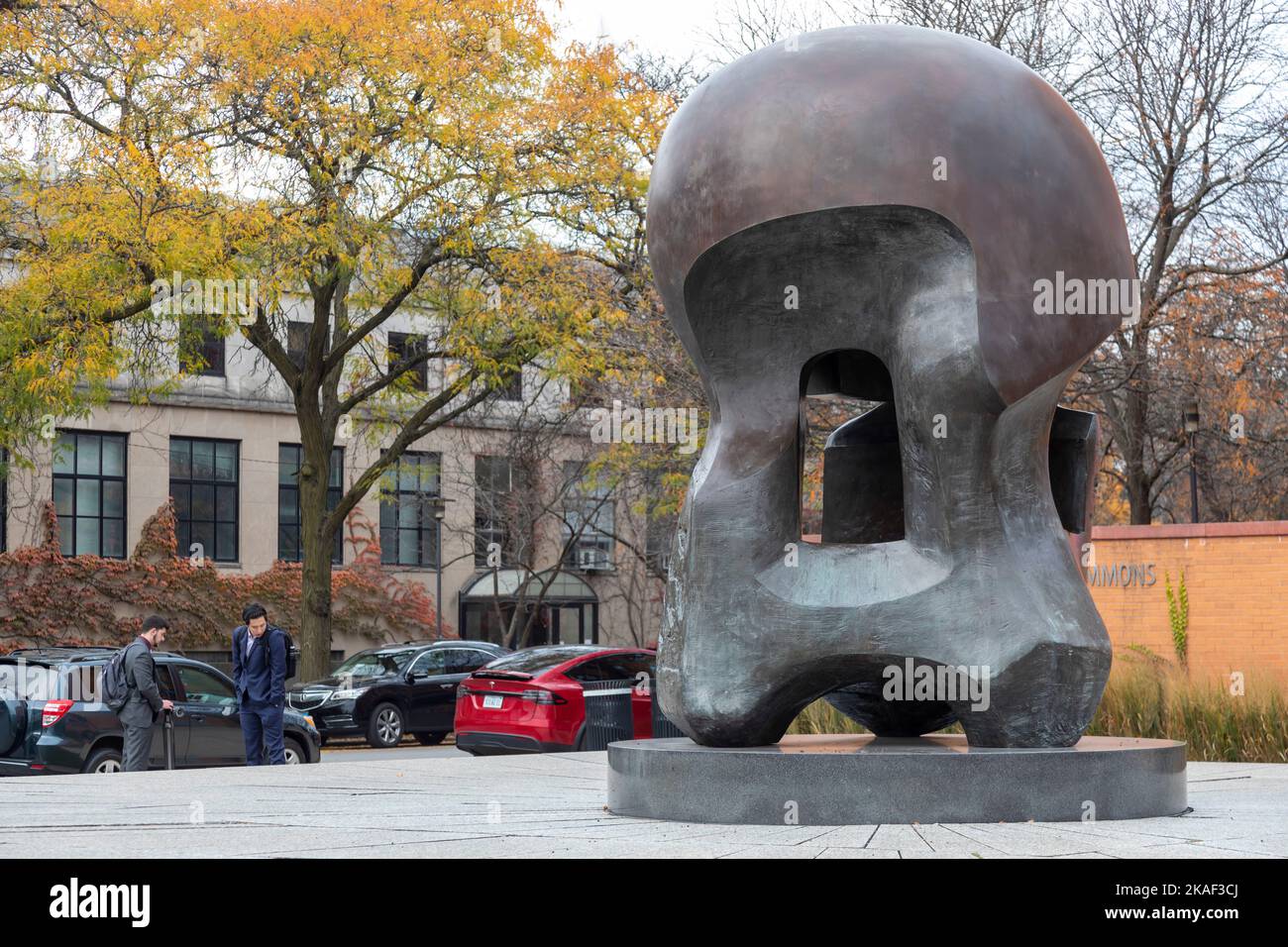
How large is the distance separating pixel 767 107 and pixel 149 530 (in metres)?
28.5

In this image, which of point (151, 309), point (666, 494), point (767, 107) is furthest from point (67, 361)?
point (767, 107)

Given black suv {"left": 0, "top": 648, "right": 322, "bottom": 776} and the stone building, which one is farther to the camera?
the stone building

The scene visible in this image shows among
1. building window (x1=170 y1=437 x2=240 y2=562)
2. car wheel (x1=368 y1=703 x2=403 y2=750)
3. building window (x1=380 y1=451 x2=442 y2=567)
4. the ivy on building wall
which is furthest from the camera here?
building window (x1=380 y1=451 x2=442 y2=567)

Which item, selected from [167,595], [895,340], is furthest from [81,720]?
[167,595]

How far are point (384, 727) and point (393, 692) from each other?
20.8 inches

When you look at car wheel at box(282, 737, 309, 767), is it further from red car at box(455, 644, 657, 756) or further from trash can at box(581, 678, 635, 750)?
trash can at box(581, 678, 635, 750)

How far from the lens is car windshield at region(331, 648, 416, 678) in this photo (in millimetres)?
23828

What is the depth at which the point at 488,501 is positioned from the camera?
35562mm

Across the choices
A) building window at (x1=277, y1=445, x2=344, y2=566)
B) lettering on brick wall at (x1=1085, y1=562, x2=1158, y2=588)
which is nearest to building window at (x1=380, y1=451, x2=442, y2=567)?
building window at (x1=277, y1=445, x2=344, y2=566)

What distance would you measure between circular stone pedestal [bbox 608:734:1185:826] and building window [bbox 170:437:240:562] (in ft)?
94.8

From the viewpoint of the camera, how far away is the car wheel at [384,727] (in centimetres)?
2319

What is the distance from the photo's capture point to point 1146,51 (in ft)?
76.4

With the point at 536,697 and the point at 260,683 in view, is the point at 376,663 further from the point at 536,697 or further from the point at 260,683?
the point at 260,683
